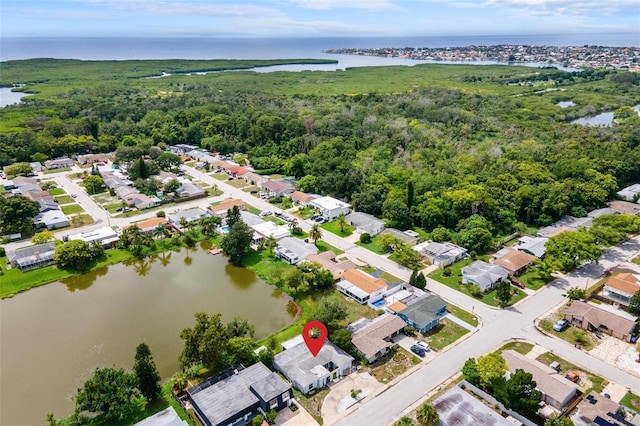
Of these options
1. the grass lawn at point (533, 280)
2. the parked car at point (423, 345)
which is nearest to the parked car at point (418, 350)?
the parked car at point (423, 345)

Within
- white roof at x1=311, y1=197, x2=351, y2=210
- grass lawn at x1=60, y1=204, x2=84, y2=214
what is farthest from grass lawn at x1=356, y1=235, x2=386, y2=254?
grass lawn at x1=60, y1=204, x2=84, y2=214

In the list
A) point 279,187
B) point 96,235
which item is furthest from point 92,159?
point 279,187

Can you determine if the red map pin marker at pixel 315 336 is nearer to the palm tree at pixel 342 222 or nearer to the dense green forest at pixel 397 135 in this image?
the palm tree at pixel 342 222

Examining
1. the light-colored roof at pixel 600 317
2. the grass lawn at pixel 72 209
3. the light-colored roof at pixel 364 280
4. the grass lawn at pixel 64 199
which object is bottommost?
the light-colored roof at pixel 600 317

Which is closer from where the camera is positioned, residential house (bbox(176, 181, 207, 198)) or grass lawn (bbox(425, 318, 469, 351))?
grass lawn (bbox(425, 318, 469, 351))

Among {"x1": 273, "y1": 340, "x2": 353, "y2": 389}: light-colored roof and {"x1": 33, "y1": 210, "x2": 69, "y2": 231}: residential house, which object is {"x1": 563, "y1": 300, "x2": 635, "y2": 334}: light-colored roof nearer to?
{"x1": 273, "y1": 340, "x2": 353, "y2": 389}: light-colored roof

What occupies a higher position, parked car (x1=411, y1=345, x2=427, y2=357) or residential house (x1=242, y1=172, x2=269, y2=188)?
residential house (x1=242, y1=172, x2=269, y2=188)
